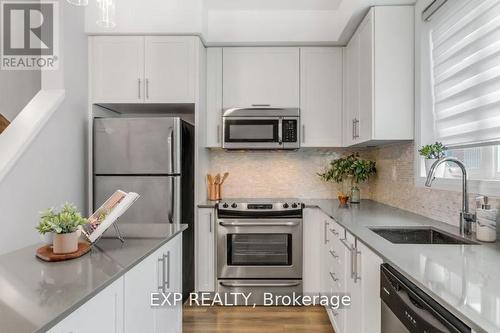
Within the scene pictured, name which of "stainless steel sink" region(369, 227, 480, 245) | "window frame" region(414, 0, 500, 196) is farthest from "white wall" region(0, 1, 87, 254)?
"window frame" region(414, 0, 500, 196)

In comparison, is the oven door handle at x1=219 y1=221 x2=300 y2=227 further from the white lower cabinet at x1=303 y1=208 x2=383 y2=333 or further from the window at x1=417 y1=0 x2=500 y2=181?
the window at x1=417 y1=0 x2=500 y2=181

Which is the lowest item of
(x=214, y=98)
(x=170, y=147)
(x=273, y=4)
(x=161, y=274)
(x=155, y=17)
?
(x=161, y=274)

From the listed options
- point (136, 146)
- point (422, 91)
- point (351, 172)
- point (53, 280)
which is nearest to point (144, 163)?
point (136, 146)

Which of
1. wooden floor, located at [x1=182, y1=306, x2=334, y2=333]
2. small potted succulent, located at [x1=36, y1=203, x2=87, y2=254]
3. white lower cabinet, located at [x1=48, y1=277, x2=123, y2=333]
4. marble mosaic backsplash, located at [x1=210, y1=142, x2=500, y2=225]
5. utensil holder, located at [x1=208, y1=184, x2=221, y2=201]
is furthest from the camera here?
marble mosaic backsplash, located at [x1=210, y1=142, x2=500, y2=225]

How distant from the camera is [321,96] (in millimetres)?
3584

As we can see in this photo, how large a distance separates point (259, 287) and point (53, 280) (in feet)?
7.69

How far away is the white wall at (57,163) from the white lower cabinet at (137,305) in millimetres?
957

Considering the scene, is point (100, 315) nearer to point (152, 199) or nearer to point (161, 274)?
point (161, 274)

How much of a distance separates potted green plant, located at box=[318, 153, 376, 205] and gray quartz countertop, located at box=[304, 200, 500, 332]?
139cm

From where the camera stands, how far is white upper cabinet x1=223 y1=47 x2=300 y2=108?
3.56 m

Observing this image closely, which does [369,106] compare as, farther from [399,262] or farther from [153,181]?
[153,181]

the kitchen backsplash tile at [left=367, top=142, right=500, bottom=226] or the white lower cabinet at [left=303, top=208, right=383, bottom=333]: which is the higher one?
the kitchen backsplash tile at [left=367, top=142, right=500, bottom=226]

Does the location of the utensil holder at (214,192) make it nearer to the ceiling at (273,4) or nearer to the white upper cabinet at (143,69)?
the white upper cabinet at (143,69)

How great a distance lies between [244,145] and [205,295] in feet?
4.82
